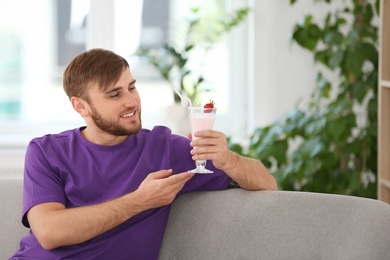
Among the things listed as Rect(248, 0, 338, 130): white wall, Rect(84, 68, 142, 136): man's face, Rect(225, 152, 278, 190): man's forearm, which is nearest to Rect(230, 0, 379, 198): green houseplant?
Rect(248, 0, 338, 130): white wall

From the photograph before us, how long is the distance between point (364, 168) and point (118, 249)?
72.1 inches

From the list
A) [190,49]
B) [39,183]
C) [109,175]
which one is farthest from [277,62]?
[39,183]

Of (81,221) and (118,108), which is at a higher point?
(118,108)

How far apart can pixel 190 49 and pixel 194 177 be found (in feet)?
6.32

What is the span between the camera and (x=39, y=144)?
2.42 m

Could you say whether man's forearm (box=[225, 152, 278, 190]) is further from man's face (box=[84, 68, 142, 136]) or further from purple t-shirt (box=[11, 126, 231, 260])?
man's face (box=[84, 68, 142, 136])

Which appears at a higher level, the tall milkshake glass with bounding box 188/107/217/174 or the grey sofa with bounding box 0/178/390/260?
the tall milkshake glass with bounding box 188/107/217/174

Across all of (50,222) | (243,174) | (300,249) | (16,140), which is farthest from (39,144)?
(16,140)

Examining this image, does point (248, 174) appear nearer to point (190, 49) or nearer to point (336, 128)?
point (336, 128)

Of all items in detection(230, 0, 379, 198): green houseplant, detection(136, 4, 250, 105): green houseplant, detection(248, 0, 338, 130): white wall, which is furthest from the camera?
detection(248, 0, 338, 130): white wall

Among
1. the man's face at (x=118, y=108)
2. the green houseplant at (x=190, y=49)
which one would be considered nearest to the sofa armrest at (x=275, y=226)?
the man's face at (x=118, y=108)

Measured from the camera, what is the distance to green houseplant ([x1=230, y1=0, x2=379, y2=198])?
3725 mm

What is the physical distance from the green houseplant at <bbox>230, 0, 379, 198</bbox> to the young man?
1402 mm

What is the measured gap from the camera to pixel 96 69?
2408mm
